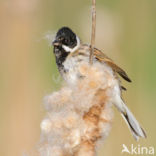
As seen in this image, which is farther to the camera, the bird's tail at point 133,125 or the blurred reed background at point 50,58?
the blurred reed background at point 50,58

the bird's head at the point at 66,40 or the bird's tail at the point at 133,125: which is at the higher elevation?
the bird's head at the point at 66,40

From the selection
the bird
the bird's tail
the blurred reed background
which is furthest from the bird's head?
the bird's tail

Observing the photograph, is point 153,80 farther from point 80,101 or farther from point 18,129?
point 80,101

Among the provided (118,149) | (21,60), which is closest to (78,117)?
(118,149)

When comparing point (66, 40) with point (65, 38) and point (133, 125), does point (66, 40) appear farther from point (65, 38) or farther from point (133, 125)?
point (133, 125)

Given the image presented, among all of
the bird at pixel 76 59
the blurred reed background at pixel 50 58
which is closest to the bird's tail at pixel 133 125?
the bird at pixel 76 59

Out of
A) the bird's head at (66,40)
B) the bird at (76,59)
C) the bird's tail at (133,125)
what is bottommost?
the bird's tail at (133,125)

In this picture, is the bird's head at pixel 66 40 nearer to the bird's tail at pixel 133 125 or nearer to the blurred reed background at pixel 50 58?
the blurred reed background at pixel 50 58
